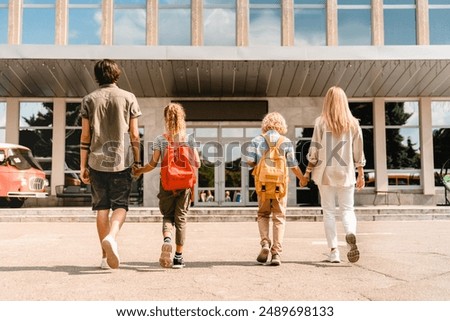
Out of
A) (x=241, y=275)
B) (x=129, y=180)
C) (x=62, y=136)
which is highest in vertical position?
(x=62, y=136)

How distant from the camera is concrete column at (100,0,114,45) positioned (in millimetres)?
19672

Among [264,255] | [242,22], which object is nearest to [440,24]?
[242,22]

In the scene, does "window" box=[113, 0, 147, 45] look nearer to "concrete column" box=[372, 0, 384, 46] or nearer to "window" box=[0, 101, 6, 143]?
"window" box=[0, 101, 6, 143]

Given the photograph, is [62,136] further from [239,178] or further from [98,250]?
[98,250]

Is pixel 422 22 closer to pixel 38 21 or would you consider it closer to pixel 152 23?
pixel 152 23

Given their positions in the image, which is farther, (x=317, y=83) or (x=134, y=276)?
(x=317, y=83)

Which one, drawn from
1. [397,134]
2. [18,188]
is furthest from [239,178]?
[18,188]

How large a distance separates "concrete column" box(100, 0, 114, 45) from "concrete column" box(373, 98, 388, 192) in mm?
10188

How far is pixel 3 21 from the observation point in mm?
19797

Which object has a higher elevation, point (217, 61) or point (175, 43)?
point (175, 43)

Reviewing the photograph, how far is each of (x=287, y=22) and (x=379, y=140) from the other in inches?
220

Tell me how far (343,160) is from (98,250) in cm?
322

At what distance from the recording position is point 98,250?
654 cm

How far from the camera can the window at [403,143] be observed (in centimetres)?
1969
